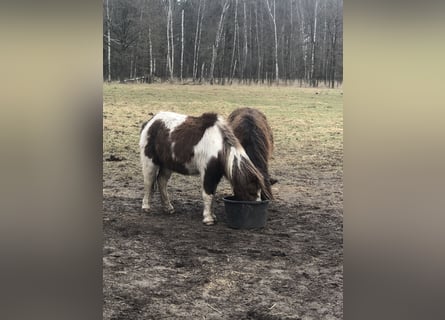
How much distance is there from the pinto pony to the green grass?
0.14 feet

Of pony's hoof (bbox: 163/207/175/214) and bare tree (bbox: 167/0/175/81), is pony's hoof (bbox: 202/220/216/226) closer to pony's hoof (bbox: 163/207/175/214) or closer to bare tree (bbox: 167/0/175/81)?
pony's hoof (bbox: 163/207/175/214)

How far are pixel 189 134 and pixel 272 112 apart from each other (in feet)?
1.23

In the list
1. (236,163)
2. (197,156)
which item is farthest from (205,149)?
(236,163)

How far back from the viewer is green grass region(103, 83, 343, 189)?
2217mm

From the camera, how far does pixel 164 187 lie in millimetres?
2279

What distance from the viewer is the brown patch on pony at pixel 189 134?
7.44ft

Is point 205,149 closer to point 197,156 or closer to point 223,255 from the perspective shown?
point 197,156

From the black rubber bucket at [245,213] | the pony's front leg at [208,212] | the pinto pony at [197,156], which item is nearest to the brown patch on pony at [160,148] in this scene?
the pinto pony at [197,156]

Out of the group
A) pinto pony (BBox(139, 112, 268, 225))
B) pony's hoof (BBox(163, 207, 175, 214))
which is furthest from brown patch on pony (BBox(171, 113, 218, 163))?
pony's hoof (BBox(163, 207, 175, 214))

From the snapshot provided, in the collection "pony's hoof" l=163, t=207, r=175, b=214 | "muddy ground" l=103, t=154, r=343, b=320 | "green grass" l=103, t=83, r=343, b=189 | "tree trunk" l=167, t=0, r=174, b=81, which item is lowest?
"muddy ground" l=103, t=154, r=343, b=320
